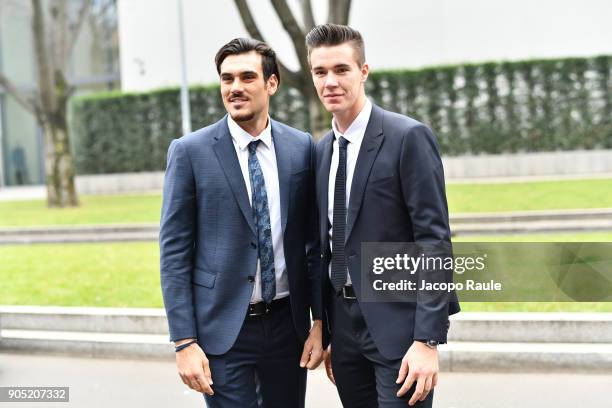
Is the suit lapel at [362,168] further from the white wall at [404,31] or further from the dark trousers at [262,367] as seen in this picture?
the white wall at [404,31]

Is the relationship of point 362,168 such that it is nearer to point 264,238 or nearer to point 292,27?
Answer: point 264,238

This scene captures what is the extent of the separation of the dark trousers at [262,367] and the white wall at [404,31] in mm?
17672

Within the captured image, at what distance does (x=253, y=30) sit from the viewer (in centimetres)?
1066

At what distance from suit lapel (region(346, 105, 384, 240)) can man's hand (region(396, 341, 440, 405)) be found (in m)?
0.48

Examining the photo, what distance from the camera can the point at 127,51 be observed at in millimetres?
23859

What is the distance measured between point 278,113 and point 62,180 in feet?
19.3

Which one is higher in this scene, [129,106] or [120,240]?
[129,106]

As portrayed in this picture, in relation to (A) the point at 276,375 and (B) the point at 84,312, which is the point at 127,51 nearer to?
(B) the point at 84,312

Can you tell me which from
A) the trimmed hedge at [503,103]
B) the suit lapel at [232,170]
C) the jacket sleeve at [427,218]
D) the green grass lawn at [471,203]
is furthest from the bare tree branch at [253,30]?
the jacket sleeve at [427,218]

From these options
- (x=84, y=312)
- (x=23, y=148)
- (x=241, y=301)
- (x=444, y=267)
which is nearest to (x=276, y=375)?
(x=241, y=301)

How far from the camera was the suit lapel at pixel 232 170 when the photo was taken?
282 cm

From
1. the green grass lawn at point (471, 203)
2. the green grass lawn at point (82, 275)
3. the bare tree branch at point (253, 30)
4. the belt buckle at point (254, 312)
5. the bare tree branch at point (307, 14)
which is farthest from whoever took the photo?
the green grass lawn at point (471, 203)
